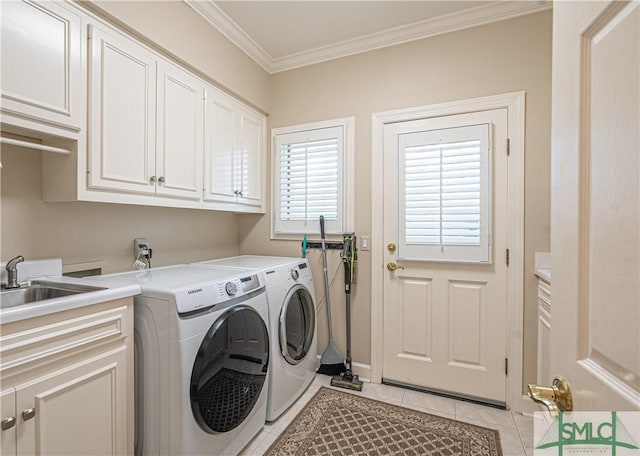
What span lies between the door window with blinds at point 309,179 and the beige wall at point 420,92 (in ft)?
0.38

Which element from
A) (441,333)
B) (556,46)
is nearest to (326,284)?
(441,333)

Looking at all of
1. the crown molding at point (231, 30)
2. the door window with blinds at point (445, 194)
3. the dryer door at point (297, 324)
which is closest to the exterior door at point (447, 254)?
the door window with blinds at point (445, 194)

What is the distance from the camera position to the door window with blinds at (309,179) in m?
2.57

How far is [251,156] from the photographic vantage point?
266 centimetres

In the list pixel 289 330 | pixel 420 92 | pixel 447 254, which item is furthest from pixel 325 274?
pixel 420 92

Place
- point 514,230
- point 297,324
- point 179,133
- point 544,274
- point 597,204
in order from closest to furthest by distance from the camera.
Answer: point 597,204 < point 544,274 < point 179,133 < point 514,230 < point 297,324

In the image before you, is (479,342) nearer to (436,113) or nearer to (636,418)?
(436,113)

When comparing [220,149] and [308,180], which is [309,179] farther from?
[220,149]

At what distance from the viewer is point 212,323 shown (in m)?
1.46

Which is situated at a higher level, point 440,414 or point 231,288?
point 231,288

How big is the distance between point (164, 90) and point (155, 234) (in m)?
0.93

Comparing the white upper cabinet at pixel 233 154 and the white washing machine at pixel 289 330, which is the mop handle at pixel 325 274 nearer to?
the white washing machine at pixel 289 330

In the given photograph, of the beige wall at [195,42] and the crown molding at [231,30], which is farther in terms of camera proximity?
the crown molding at [231,30]

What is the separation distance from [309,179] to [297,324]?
46.8 inches
